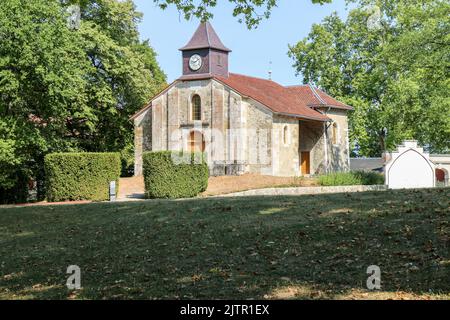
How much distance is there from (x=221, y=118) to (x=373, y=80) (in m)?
20.7

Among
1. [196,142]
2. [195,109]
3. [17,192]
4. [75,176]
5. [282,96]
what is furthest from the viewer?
[282,96]

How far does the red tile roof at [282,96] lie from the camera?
132 feet

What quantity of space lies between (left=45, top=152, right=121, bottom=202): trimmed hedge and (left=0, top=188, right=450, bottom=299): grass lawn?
9.25 meters

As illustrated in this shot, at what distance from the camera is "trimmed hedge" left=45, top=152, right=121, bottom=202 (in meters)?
25.2

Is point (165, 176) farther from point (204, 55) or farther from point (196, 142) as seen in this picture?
point (204, 55)

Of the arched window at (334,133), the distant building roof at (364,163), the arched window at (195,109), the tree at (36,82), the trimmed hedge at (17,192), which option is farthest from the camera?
the distant building roof at (364,163)

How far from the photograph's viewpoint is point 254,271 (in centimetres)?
890

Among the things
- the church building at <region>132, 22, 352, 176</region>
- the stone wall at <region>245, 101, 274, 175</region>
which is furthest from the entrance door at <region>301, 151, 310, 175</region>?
the stone wall at <region>245, 101, 274, 175</region>

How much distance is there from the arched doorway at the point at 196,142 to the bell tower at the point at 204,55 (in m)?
4.17

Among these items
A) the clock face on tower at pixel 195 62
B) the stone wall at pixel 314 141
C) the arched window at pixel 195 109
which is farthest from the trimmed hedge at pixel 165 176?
the stone wall at pixel 314 141

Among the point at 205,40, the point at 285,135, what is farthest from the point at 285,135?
the point at 205,40

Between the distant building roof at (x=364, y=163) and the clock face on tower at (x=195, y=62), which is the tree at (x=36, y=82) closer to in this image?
the clock face on tower at (x=195, y=62)

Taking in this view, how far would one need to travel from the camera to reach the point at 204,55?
41281 mm
